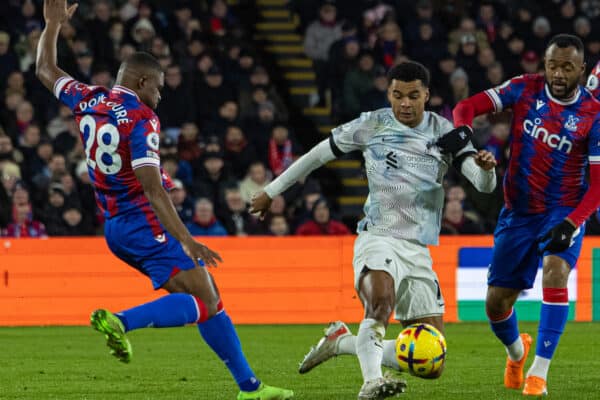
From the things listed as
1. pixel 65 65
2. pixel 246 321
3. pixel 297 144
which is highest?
pixel 65 65

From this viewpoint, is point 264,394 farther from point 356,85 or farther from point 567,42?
point 356,85

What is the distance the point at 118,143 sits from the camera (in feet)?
24.4

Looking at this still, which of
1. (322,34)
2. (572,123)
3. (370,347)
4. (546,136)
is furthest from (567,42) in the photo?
(322,34)

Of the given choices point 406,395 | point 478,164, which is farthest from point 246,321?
point 478,164

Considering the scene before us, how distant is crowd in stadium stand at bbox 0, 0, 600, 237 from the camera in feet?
51.6

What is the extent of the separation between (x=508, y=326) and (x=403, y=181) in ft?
5.67

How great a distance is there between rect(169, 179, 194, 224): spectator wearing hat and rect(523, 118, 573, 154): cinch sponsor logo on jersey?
7.24 meters

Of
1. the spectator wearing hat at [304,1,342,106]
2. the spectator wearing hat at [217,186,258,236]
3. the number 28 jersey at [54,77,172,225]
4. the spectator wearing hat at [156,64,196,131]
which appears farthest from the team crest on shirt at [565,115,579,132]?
the spectator wearing hat at [304,1,342,106]

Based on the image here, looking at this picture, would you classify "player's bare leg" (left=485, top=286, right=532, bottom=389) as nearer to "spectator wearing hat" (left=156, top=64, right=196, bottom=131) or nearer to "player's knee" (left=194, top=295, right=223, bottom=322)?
"player's knee" (left=194, top=295, right=223, bottom=322)

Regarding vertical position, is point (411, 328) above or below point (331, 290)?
above

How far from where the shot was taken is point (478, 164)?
744 cm

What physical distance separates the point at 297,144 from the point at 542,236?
10.1 metres

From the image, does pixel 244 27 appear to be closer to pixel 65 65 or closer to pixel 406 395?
pixel 65 65

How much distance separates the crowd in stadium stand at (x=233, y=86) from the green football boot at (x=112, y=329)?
8368mm
